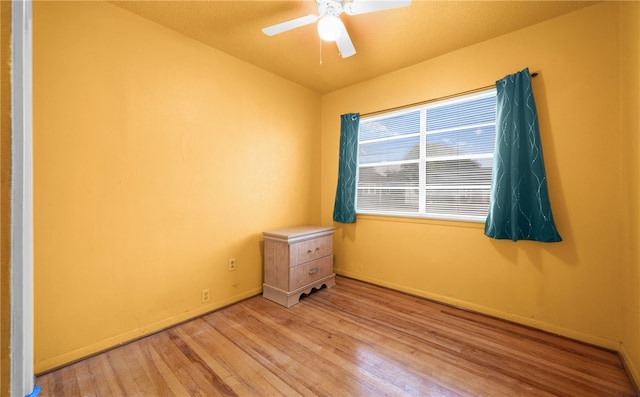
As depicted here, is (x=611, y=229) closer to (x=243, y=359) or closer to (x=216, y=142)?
(x=243, y=359)

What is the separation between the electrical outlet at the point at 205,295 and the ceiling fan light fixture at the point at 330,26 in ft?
7.85

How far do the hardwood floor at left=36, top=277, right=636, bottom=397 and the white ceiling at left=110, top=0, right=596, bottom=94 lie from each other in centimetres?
254

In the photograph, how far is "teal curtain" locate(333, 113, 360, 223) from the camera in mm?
3295

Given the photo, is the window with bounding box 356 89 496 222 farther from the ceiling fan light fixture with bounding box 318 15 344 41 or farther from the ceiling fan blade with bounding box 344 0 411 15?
the ceiling fan light fixture with bounding box 318 15 344 41

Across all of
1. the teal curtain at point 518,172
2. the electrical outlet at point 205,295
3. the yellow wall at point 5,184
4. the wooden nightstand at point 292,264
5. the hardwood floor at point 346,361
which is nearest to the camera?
the yellow wall at point 5,184

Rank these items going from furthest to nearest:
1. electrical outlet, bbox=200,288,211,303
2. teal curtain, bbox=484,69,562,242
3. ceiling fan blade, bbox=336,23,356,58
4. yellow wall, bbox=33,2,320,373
Result: electrical outlet, bbox=200,288,211,303
teal curtain, bbox=484,69,562,242
ceiling fan blade, bbox=336,23,356,58
yellow wall, bbox=33,2,320,373

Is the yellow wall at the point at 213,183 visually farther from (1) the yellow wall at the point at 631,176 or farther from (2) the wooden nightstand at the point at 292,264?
(2) the wooden nightstand at the point at 292,264

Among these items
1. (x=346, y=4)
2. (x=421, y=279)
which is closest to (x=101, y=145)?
(x=346, y=4)

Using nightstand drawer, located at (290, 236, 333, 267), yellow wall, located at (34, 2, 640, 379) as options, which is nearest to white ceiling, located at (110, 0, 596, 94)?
yellow wall, located at (34, 2, 640, 379)

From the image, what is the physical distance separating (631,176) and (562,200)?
407mm

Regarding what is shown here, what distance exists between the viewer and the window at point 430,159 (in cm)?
248

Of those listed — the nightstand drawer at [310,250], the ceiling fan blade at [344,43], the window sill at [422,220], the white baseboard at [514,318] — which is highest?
the ceiling fan blade at [344,43]

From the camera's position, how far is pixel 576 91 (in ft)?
6.61

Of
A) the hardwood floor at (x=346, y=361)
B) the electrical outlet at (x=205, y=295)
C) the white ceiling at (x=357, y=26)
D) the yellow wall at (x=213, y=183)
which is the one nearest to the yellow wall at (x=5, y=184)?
the hardwood floor at (x=346, y=361)
